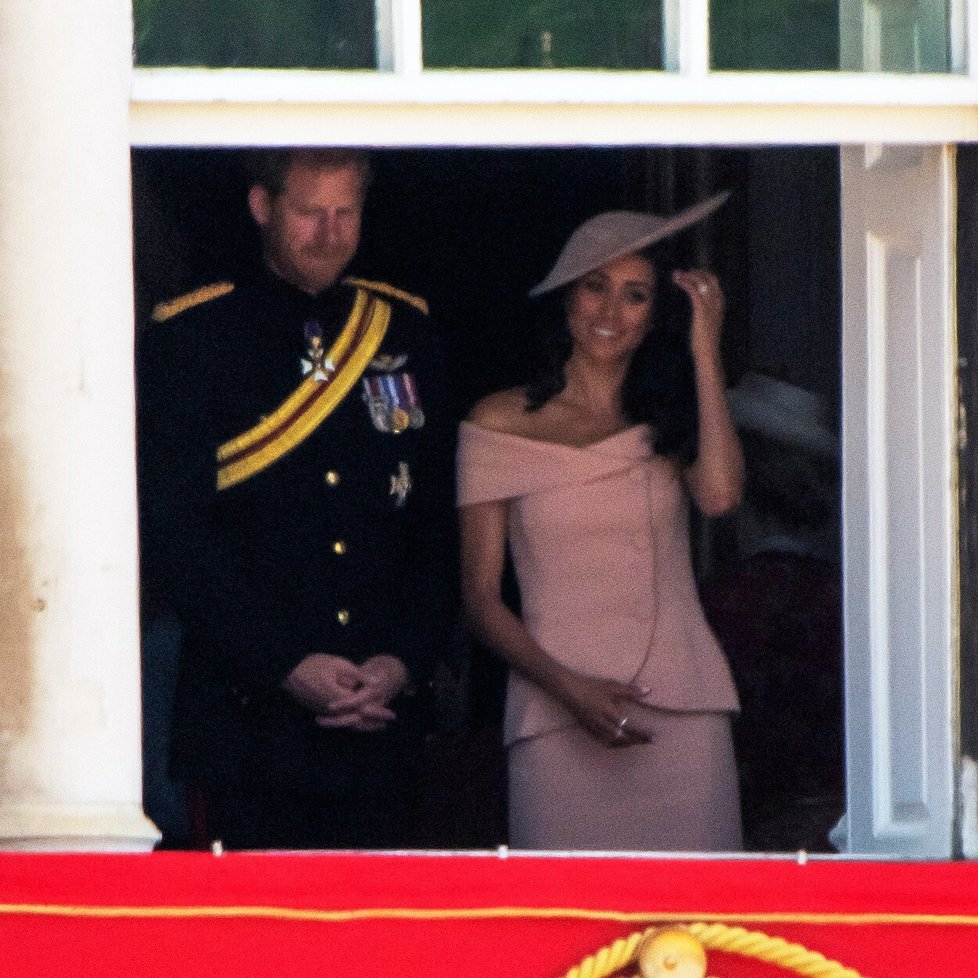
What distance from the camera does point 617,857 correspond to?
348 cm

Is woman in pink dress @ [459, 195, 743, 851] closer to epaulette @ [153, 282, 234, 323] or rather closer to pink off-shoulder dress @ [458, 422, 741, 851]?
pink off-shoulder dress @ [458, 422, 741, 851]

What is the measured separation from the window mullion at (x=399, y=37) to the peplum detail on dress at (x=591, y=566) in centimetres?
102

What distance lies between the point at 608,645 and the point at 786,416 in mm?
1167

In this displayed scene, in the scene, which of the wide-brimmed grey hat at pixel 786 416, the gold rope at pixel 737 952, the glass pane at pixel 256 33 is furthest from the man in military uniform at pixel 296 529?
the wide-brimmed grey hat at pixel 786 416

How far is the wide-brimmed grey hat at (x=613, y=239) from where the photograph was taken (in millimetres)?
4492

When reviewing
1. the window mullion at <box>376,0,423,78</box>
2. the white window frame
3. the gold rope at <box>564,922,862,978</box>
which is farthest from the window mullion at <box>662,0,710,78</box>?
the gold rope at <box>564,922,862,978</box>

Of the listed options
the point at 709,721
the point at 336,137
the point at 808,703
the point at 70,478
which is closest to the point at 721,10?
the point at 336,137

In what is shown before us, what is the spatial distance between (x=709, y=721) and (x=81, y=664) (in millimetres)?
1312

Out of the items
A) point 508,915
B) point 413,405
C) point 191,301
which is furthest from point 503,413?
point 508,915

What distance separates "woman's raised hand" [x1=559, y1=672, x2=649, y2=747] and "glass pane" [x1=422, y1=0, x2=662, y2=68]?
3.73 ft

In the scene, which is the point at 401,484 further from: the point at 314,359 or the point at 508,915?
the point at 508,915

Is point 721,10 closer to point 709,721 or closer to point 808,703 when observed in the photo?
point 709,721

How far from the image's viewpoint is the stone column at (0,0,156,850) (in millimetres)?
3449

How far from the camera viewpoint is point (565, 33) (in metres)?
3.61
